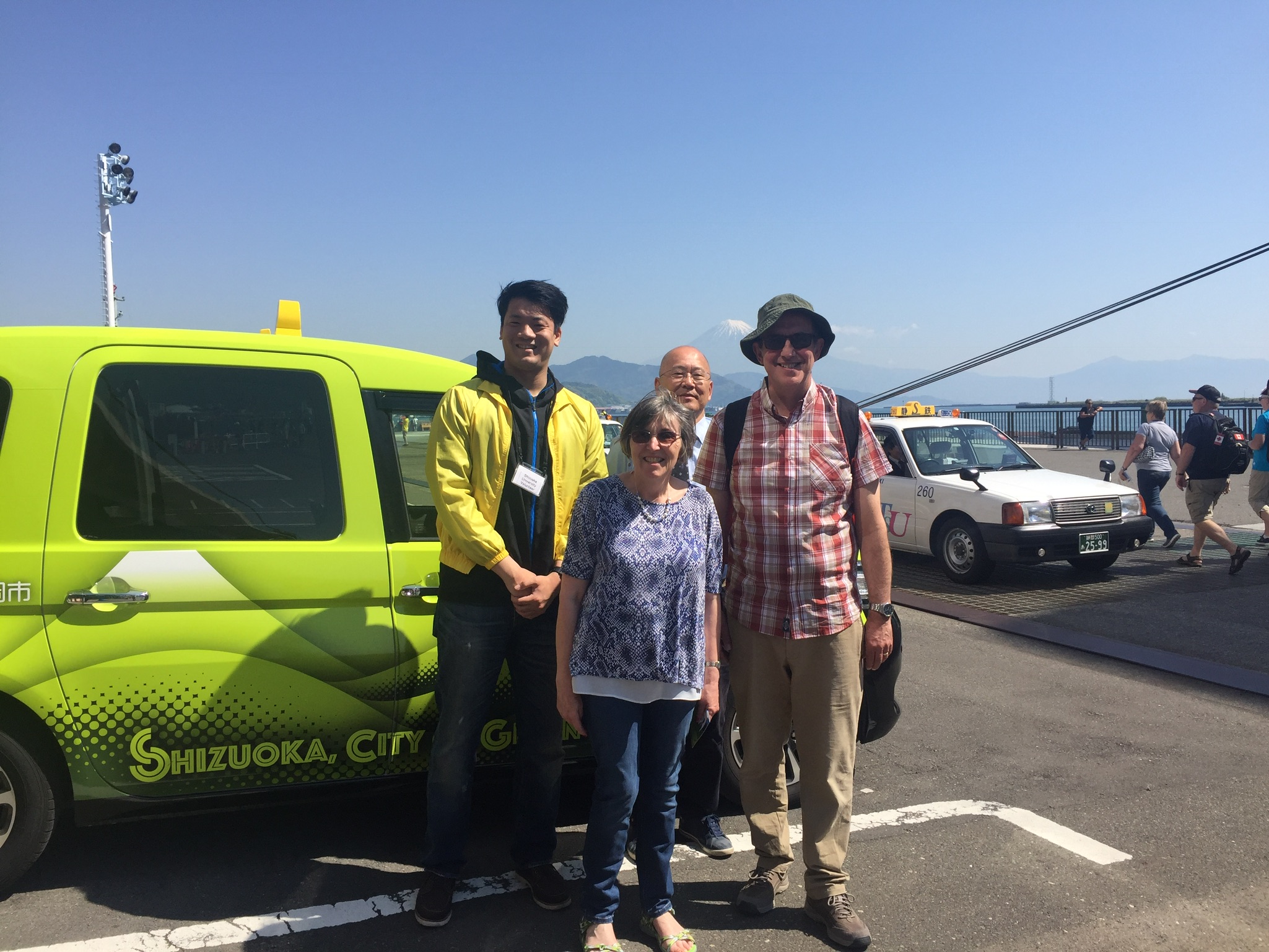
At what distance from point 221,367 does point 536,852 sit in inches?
77.9

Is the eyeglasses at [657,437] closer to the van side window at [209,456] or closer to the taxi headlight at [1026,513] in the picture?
the van side window at [209,456]

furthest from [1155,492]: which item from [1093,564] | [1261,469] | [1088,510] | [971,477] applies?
[971,477]

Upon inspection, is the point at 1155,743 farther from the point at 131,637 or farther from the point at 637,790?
the point at 131,637

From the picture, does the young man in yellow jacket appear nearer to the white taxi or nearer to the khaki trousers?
the khaki trousers

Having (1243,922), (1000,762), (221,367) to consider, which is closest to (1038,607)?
(1000,762)

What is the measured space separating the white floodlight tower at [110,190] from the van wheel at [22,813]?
20.3 meters

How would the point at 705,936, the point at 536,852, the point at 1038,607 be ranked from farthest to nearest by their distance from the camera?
the point at 1038,607, the point at 536,852, the point at 705,936

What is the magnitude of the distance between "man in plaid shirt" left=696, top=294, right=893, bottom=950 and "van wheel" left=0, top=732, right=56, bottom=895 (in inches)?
89.6

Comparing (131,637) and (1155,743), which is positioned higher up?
(131,637)

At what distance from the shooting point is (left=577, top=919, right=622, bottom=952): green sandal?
283 centimetres

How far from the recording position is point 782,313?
318 centimetres

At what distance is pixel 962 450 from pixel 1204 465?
96.9 inches

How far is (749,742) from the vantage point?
3301mm

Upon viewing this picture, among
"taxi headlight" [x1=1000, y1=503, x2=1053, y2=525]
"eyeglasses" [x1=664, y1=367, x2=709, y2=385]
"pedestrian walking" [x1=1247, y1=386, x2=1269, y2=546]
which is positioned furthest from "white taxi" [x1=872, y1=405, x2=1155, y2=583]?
"eyeglasses" [x1=664, y1=367, x2=709, y2=385]
